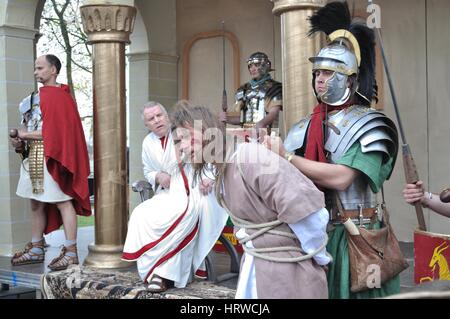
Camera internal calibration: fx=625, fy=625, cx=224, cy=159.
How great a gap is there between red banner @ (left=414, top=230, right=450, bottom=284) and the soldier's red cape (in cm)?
296

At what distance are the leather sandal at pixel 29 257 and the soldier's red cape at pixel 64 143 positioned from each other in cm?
68

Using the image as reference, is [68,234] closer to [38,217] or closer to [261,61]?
[38,217]

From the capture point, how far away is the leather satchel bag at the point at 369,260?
275 cm

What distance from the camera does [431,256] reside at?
10.8ft

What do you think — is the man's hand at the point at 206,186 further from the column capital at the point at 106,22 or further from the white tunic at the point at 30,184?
the column capital at the point at 106,22

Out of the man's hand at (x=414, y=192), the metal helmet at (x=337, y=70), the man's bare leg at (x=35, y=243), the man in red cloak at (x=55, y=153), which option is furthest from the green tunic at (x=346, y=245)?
the man's bare leg at (x=35, y=243)

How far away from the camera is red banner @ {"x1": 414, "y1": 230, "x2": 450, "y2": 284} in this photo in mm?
3211

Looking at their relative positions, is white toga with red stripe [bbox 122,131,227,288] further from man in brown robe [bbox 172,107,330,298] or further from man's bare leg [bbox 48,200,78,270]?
man in brown robe [bbox 172,107,330,298]

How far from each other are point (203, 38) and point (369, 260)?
568 cm

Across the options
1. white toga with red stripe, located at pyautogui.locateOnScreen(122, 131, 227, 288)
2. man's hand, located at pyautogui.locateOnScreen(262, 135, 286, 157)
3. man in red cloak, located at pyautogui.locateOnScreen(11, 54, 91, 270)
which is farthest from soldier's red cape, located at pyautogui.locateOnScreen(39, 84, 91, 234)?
man's hand, located at pyautogui.locateOnScreen(262, 135, 286, 157)

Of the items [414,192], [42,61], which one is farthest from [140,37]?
[414,192]

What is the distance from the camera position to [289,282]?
2410 millimetres

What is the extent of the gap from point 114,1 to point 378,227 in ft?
11.0
